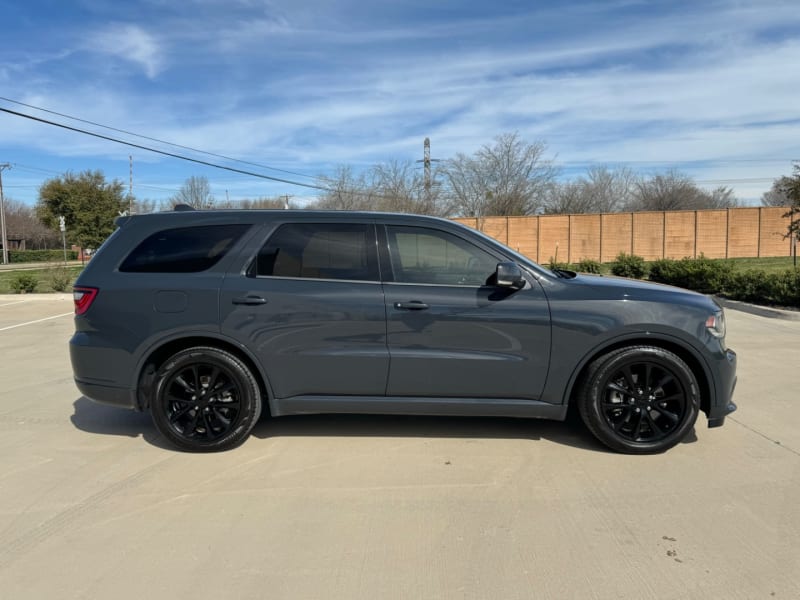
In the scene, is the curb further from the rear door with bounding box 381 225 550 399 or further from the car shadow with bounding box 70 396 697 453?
the rear door with bounding box 381 225 550 399

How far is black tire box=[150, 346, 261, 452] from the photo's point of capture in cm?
416

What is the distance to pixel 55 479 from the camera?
384 cm

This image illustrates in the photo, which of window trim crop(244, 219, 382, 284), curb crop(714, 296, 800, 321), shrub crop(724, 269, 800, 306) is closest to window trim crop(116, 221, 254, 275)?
window trim crop(244, 219, 382, 284)

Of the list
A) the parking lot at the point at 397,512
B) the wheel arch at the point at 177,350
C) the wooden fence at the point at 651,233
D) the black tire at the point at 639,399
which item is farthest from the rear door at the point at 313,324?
the wooden fence at the point at 651,233

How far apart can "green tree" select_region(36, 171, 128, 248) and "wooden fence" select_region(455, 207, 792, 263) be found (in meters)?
29.7

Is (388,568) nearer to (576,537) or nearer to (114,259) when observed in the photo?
(576,537)

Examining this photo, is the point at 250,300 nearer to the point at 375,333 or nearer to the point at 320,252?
the point at 320,252

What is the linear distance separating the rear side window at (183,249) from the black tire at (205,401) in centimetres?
66

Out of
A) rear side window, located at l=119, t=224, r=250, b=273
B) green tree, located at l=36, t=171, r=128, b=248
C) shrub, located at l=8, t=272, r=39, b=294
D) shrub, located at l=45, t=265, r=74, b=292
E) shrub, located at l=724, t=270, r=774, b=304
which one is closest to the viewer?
rear side window, located at l=119, t=224, r=250, b=273

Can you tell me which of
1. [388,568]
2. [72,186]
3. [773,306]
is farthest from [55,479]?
[72,186]

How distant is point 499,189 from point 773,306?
1154 inches

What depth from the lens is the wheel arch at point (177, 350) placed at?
4191mm

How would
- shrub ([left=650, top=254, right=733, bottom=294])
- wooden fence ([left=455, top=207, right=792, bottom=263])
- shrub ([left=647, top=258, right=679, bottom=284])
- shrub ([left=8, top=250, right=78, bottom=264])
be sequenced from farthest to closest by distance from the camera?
shrub ([left=8, top=250, right=78, bottom=264]) → wooden fence ([left=455, top=207, right=792, bottom=263]) → shrub ([left=647, top=258, right=679, bottom=284]) → shrub ([left=650, top=254, right=733, bottom=294])

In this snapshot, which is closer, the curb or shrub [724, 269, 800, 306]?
the curb
